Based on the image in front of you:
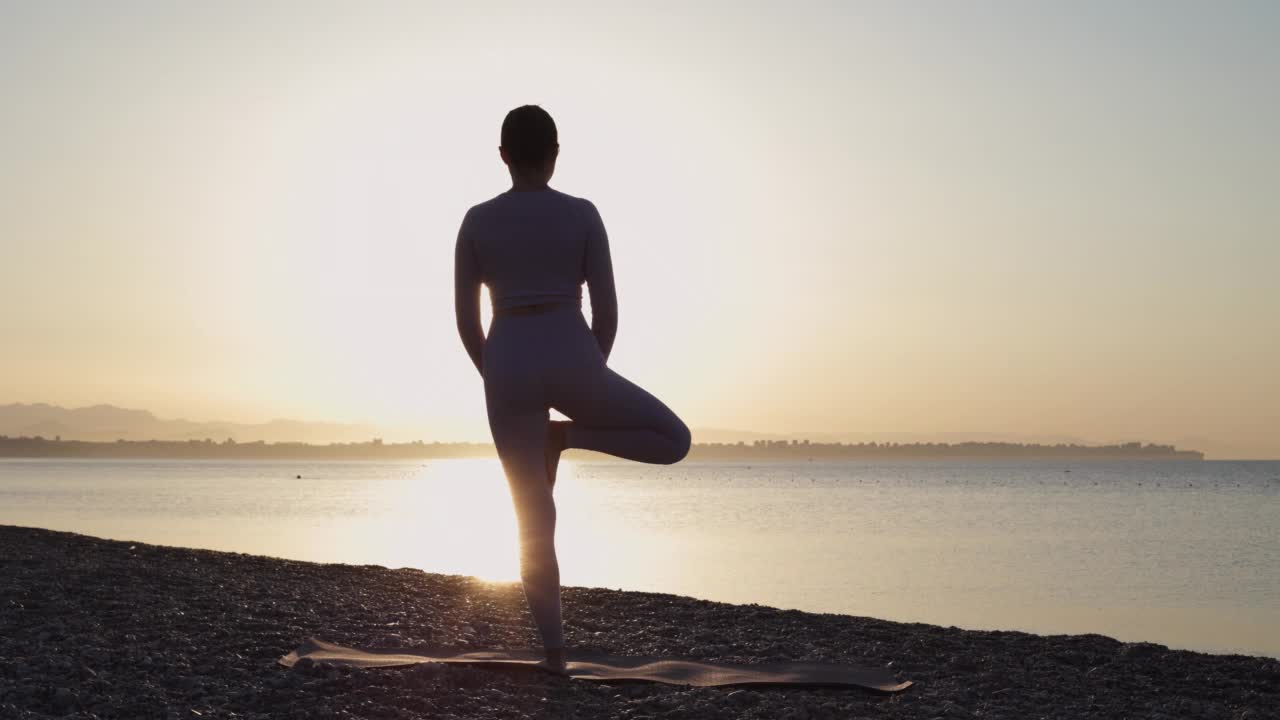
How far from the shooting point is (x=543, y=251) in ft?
20.0

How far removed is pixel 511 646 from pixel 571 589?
10.9 ft

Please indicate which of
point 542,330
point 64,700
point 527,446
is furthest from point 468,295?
point 64,700

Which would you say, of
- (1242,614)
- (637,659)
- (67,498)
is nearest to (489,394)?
(637,659)

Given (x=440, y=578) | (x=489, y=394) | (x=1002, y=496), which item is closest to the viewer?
(x=489, y=394)

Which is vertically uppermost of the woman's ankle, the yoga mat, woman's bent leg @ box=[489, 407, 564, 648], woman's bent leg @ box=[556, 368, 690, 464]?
woman's bent leg @ box=[556, 368, 690, 464]

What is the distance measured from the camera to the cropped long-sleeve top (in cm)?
611

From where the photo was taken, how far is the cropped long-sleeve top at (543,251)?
611 cm

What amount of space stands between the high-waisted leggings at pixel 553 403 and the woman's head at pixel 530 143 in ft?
2.59

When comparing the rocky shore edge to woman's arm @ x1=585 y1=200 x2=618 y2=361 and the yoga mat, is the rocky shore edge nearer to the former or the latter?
the yoga mat

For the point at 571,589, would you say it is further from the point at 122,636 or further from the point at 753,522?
the point at 753,522

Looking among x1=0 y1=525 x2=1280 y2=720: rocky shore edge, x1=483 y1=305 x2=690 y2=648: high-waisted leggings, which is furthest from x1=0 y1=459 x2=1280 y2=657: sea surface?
x1=483 y1=305 x2=690 y2=648: high-waisted leggings

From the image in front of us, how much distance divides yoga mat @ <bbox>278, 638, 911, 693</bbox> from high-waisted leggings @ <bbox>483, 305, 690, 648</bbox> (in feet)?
3.14

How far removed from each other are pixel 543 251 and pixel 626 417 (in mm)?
981

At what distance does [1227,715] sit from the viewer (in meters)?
6.67
